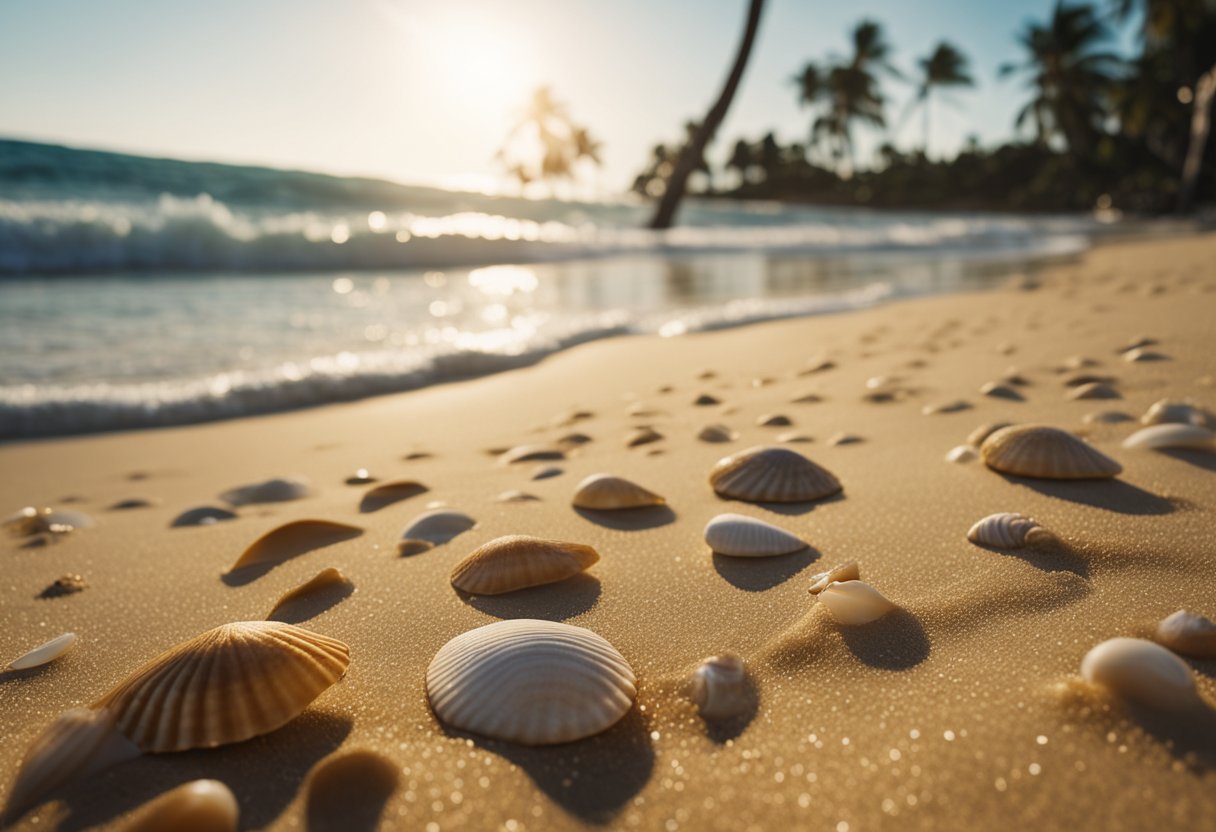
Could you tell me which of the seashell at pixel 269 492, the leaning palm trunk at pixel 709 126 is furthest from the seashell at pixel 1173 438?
the leaning palm trunk at pixel 709 126

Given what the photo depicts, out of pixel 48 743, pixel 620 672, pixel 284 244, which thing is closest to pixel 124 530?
pixel 48 743

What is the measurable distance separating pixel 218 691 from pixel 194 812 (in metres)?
0.20

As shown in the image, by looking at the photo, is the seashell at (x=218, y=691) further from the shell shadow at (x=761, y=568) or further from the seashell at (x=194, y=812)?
the shell shadow at (x=761, y=568)

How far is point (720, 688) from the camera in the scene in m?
0.97

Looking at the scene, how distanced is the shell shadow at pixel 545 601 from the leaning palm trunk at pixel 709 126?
13.9 meters

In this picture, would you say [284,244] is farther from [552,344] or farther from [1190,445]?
[1190,445]

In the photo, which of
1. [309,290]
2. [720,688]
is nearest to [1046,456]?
[720,688]

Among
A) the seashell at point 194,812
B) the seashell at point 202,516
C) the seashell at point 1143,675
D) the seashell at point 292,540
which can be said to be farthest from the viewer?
the seashell at point 202,516

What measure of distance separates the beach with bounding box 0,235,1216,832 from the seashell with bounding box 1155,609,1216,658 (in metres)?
0.02

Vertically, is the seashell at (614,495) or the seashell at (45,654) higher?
the seashell at (614,495)

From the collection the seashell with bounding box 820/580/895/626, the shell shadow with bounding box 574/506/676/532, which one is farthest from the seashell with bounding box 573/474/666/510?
the seashell with bounding box 820/580/895/626

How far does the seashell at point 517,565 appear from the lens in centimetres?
135

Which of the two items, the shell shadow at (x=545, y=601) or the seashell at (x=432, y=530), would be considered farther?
the seashell at (x=432, y=530)

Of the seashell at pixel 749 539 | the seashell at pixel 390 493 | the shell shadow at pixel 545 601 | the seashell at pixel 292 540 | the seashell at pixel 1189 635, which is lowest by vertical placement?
the seashell at pixel 390 493
